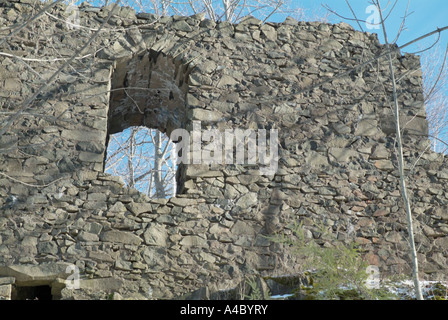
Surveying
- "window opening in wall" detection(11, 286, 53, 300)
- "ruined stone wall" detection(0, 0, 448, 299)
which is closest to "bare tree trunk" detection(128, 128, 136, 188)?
"ruined stone wall" detection(0, 0, 448, 299)

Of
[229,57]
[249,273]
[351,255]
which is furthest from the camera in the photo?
[229,57]

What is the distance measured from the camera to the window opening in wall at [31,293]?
5.86 m

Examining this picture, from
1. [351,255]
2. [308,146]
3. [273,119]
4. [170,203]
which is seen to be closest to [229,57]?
[273,119]

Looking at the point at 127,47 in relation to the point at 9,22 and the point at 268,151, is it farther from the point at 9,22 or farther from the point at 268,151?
the point at 268,151

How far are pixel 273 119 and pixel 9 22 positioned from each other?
3.42 meters

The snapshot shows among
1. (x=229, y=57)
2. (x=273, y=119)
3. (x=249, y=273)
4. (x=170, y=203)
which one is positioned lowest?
(x=249, y=273)

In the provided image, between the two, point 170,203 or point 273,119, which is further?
point 273,119

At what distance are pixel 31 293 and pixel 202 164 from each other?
2.33m

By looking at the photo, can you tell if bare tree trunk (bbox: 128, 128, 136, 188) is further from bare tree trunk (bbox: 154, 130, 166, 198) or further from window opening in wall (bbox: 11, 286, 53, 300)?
window opening in wall (bbox: 11, 286, 53, 300)

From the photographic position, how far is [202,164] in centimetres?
661

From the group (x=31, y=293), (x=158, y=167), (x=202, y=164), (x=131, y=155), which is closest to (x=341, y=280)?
(x=202, y=164)

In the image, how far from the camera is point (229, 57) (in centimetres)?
720

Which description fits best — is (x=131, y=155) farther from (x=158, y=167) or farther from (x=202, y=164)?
(x=202, y=164)

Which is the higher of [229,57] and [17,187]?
[229,57]
